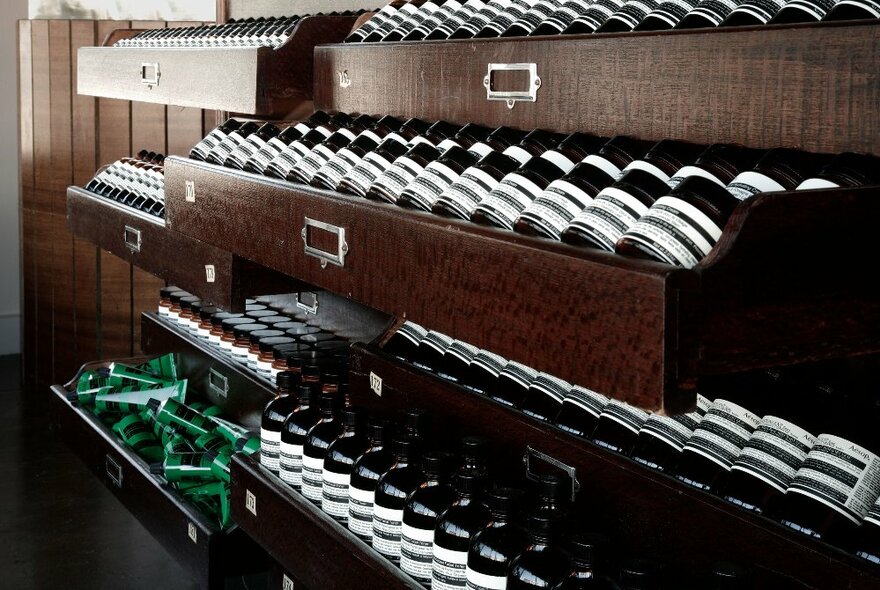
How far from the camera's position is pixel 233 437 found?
2.64 meters

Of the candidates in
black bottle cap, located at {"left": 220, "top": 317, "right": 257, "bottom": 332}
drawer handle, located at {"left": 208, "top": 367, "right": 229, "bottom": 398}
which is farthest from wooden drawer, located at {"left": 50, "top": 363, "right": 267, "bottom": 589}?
black bottle cap, located at {"left": 220, "top": 317, "right": 257, "bottom": 332}

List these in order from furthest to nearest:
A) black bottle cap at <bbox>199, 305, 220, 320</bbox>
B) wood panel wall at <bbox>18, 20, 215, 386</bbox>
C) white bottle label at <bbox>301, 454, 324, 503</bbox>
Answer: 1. wood panel wall at <bbox>18, 20, 215, 386</bbox>
2. black bottle cap at <bbox>199, 305, 220, 320</bbox>
3. white bottle label at <bbox>301, 454, 324, 503</bbox>

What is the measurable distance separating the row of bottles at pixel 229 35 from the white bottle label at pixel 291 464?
88cm

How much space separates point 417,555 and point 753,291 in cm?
74

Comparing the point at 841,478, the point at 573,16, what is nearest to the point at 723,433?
the point at 841,478

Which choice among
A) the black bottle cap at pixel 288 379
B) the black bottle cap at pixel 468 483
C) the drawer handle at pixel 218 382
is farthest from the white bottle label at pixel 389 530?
the drawer handle at pixel 218 382

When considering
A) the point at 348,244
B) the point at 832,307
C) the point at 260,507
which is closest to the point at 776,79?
the point at 832,307

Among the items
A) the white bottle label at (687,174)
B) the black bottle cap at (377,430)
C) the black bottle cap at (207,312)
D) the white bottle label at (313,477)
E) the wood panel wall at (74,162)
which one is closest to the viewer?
the white bottle label at (687,174)

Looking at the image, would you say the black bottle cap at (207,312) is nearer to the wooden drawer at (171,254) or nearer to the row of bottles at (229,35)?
the wooden drawer at (171,254)

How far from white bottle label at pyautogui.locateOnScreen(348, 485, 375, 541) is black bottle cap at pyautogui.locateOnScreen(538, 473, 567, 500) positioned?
39 centimetres

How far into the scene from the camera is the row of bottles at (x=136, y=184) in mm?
2943

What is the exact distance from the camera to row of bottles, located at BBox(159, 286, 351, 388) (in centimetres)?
248

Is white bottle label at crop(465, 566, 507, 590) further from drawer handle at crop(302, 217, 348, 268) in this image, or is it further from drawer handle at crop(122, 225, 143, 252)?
drawer handle at crop(122, 225, 143, 252)

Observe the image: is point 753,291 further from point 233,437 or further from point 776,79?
point 233,437
